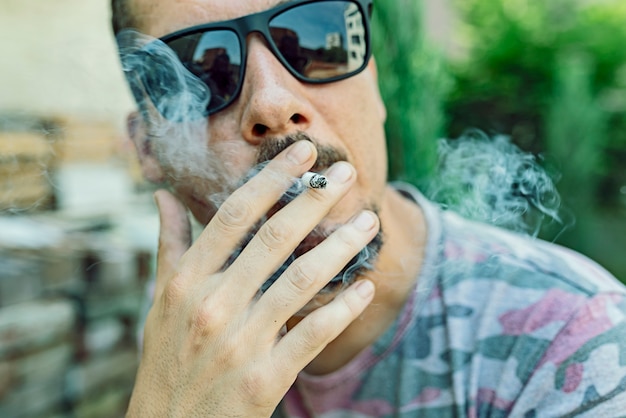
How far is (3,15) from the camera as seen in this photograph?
13.0 feet

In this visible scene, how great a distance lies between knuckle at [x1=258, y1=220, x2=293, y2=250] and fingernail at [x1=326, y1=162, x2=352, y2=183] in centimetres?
19

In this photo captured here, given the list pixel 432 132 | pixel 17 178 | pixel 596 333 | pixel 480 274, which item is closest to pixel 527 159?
pixel 480 274

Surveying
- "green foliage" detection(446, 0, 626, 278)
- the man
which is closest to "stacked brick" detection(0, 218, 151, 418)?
the man

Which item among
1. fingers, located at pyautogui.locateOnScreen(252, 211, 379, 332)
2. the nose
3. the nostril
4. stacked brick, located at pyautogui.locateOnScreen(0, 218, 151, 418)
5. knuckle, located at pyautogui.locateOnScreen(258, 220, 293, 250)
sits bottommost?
stacked brick, located at pyautogui.locateOnScreen(0, 218, 151, 418)

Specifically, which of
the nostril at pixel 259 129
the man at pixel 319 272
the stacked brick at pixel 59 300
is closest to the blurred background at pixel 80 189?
the stacked brick at pixel 59 300

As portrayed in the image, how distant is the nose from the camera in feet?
5.50

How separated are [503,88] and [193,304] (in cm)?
626

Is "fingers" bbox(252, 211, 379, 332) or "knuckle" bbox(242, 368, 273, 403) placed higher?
"fingers" bbox(252, 211, 379, 332)

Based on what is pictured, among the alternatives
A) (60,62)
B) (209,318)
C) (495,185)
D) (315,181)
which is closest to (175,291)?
(209,318)

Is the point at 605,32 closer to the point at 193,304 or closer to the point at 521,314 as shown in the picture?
the point at 521,314

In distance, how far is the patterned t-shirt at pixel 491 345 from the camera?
1.59 m

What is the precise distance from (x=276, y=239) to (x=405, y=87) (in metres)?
2.87

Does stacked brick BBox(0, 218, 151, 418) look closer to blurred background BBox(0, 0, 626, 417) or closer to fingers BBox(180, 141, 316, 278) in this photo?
blurred background BBox(0, 0, 626, 417)

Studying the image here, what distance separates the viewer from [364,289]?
163 centimetres
